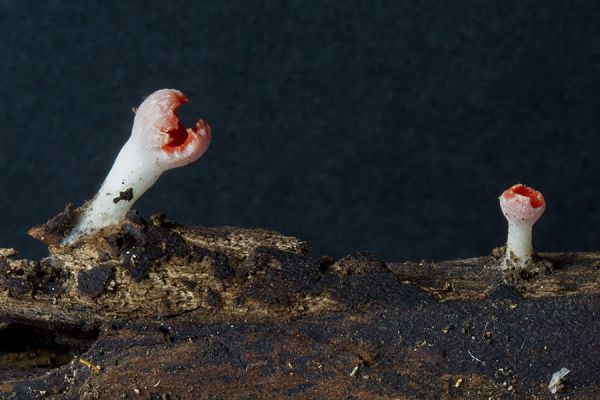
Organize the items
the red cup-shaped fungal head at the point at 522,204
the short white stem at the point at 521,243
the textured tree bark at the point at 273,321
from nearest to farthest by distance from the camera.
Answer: the textured tree bark at the point at 273,321 < the red cup-shaped fungal head at the point at 522,204 < the short white stem at the point at 521,243

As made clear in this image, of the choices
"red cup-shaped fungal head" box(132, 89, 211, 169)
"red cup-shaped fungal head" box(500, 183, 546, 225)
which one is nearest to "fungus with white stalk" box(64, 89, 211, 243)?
"red cup-shaped fungal head" box(132, 89, 211, 169)

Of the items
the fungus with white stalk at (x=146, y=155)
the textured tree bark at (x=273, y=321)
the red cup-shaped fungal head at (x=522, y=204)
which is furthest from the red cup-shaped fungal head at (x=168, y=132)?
the red cup-shaped fungal head at (x=522, y=204)

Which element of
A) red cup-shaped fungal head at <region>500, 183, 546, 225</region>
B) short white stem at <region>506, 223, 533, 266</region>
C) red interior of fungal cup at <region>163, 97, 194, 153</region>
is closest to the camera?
red interior of fungal cup at <region>163, 97, 194, 153</region>

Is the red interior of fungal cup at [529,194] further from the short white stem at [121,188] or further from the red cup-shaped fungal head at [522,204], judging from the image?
the short white stem at [121,188]

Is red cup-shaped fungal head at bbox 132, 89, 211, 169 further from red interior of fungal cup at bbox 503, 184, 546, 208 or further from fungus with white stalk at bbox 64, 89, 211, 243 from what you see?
red interior of fungal cup at bbox 503, 184, 546, 208

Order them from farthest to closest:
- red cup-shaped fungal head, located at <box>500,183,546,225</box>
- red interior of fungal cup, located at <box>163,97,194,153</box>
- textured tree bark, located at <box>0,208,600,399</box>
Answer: red cup-shaped fungal head, located at <box>500,183,546,225</box> → red interior of fungal cup, located at <box>163,97,194,153</box> → textured tree bark, located at <box>0,208,600,399</box>

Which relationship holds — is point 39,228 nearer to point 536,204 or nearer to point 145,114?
point 145,114
